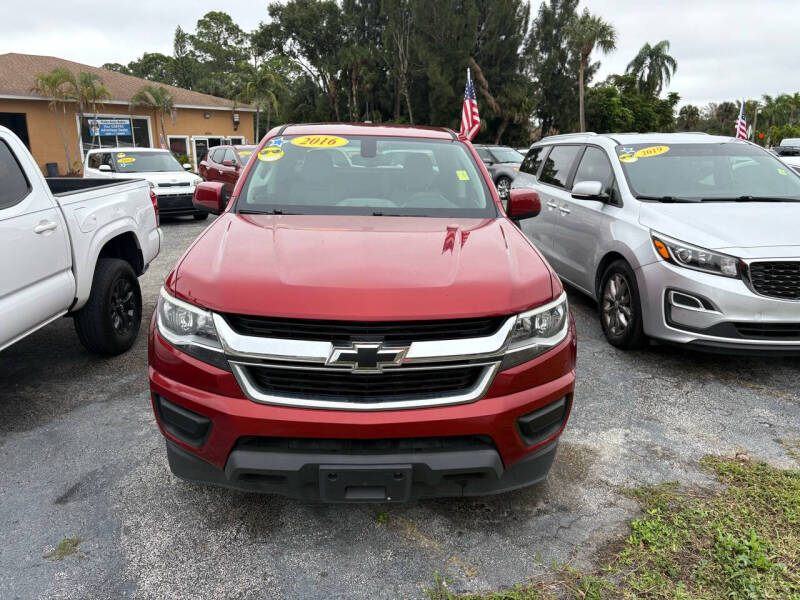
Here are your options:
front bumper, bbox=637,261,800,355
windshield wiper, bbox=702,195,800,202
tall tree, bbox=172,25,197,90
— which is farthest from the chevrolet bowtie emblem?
tall tree, bbox=172,25,197,90

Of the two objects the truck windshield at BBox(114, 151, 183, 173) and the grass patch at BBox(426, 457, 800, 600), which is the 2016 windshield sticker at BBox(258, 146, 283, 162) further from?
the truck windshield at BBox(114, 151, 183, 173)

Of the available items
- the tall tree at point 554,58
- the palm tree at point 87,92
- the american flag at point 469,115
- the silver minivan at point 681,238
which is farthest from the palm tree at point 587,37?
the silver minivan at point 681,238

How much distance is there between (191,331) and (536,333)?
1.34 metres

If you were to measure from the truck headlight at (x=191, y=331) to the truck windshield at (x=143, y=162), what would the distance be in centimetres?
1143

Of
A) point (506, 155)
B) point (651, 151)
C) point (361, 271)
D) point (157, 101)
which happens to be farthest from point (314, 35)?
point (361, 271)

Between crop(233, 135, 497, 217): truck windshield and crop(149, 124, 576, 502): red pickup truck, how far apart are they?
2.61 feet

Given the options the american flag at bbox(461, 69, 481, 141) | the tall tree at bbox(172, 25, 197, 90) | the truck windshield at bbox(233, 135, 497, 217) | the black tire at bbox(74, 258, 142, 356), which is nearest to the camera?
the truck windshield at bbox(233, 135, 497, 217)

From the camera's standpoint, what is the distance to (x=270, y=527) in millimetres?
2592

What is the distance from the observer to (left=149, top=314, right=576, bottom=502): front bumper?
82.3 inches

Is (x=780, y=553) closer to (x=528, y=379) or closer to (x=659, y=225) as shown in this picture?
(x=528, y=379)

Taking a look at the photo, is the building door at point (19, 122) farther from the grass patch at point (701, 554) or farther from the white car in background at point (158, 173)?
the grass patch at point (701, 554)

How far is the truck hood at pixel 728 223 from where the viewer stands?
3.96m

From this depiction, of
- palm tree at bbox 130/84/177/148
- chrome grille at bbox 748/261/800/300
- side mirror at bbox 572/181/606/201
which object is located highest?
palm tree at bbox 130/84/177/148

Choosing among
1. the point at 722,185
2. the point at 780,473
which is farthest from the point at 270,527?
the point at 722,185
